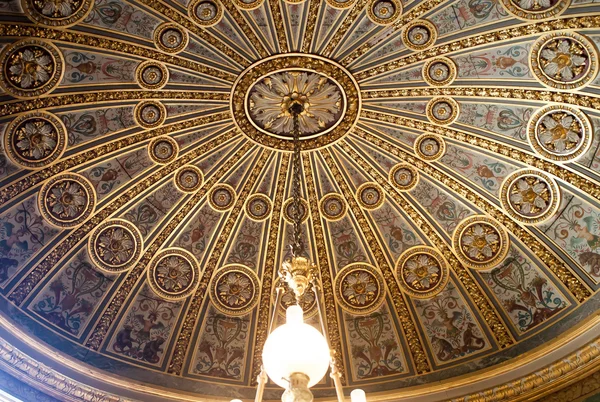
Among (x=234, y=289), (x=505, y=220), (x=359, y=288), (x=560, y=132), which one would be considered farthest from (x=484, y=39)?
(x=234, y=289)

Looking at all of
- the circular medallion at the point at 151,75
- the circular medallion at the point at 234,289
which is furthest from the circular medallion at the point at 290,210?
the circular medallion at the point at 151,75

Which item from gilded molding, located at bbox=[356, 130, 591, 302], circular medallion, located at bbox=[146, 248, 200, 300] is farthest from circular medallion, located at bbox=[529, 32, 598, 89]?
circular medallion, located at bbox=[146, 248, 200, 300]

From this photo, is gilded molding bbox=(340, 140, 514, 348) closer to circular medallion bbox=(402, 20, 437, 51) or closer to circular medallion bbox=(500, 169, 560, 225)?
circular medallion bbox=(500, 169, 560, 225)

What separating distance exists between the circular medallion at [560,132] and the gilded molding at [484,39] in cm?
143

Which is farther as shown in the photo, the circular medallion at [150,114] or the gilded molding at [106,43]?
the circular medallion at [150,114]

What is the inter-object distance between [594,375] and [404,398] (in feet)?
10.7

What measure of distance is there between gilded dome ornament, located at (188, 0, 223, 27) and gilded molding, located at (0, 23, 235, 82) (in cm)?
83

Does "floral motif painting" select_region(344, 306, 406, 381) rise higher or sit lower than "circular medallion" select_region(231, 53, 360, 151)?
lower

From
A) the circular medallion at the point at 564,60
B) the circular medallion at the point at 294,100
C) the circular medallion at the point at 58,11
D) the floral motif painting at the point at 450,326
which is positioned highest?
the circular medallion at the point at 294,100

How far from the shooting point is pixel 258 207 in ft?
43.0

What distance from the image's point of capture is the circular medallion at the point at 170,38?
35.4 feet

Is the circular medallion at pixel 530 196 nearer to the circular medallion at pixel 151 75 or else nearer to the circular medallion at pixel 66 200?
the circular medallion at pixel 151 75

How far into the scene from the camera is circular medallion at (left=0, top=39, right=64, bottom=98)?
10.3 meters

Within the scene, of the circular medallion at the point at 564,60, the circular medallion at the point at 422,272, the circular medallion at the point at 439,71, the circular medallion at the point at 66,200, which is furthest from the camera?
the circular medallion at the point at 422,272
